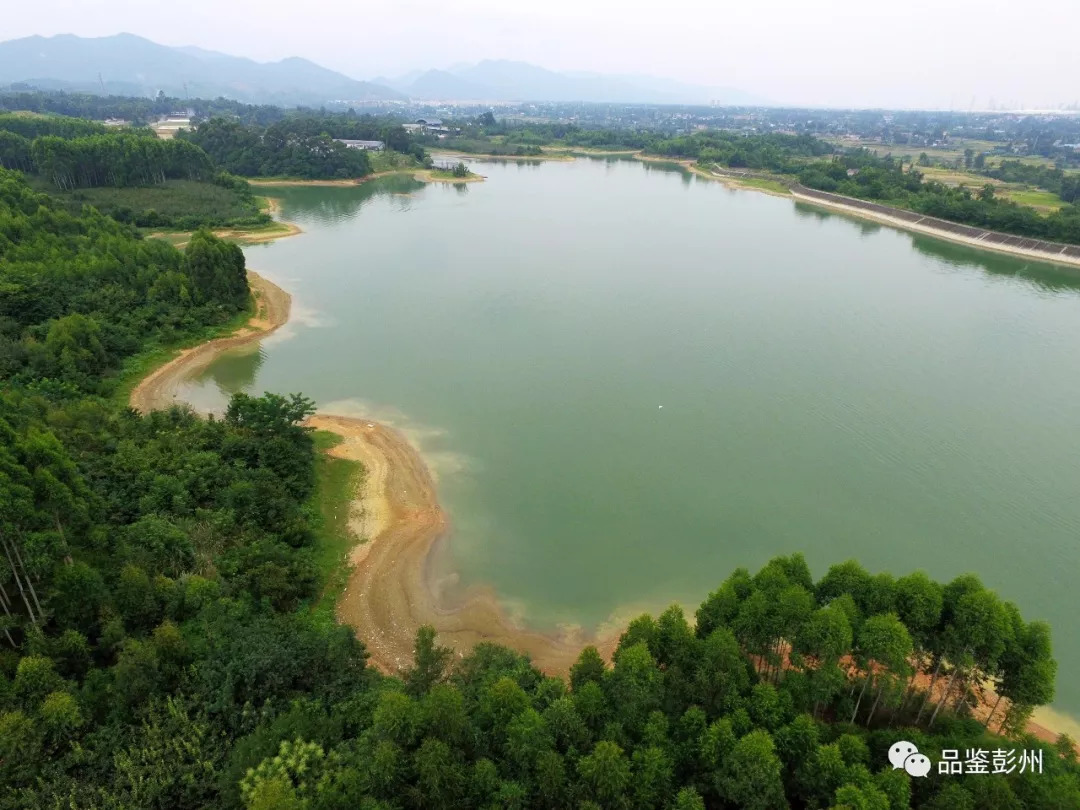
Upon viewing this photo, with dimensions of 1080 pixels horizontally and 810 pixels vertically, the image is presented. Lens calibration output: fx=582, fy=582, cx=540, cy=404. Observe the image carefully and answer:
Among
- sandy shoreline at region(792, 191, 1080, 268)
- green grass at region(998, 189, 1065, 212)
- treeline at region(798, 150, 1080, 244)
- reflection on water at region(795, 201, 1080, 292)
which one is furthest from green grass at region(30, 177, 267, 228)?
green grass at region(998, 189, 1065, 212)

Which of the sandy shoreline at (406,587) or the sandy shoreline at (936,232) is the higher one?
the sandy shoreline at (936,232)

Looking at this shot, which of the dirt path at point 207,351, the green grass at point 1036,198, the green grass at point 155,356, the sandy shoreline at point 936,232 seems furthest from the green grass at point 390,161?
the green grass at point 1036,198

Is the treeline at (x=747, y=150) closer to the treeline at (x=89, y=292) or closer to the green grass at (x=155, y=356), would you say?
the green grass at (x=155, y=356)

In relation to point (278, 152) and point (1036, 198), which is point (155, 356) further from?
point (1036, 198)

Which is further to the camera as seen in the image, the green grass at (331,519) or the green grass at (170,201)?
the green grass at (170,201)

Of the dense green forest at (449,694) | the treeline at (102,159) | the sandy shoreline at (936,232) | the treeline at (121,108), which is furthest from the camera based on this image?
the treeline at (121,108)

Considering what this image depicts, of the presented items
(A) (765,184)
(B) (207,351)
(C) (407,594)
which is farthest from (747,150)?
(C) (407,594)

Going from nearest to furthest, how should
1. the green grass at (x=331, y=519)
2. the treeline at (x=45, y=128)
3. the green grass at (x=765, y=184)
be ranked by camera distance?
the green grass at (x=331, y=519) < the treeline at (x=45, y=128) < the green grass at (x=765, y=184)
